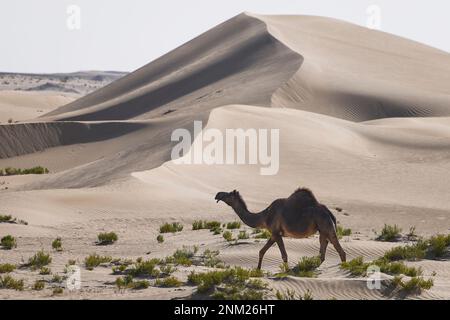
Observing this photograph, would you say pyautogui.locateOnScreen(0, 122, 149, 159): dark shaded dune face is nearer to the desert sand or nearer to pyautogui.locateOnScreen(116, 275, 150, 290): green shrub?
the desert sand

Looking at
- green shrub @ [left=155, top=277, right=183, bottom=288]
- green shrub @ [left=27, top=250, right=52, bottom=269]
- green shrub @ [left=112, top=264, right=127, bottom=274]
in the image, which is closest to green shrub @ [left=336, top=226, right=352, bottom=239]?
green shrub @ [left=112, top=264, right=127, bottom=274]

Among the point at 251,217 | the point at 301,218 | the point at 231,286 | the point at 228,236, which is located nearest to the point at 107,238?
the point at 228,236

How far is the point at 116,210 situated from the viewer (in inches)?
946

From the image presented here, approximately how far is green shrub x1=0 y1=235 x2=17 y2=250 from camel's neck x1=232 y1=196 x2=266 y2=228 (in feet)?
17.0

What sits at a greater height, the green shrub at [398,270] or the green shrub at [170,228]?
the green shrub at [170,228]

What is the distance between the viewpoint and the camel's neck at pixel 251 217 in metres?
15.1

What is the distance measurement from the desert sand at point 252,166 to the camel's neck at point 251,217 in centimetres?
128

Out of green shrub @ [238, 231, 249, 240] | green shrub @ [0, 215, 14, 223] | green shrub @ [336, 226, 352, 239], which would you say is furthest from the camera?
green shrub @ [0, 215, 14, 223]

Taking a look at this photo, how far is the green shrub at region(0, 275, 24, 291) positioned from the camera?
13.2 m

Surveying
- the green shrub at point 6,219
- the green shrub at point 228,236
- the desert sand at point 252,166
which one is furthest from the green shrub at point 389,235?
the green shrub at point 6,219

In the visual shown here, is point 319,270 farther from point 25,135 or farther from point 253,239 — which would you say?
point 25,135

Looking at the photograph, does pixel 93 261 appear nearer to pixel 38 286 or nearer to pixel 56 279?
pixel 56 279

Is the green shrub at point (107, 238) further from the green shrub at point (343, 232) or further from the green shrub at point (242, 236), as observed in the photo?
the green shrub at point (343, 232)
